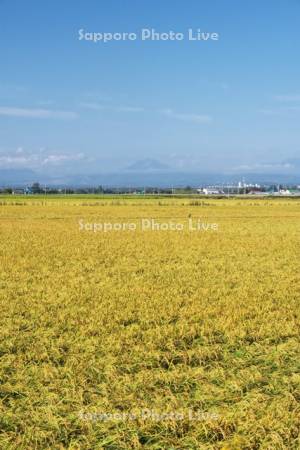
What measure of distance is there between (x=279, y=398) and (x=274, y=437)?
775 mm

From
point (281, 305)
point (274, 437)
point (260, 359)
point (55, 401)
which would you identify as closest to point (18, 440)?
point (55, 401)

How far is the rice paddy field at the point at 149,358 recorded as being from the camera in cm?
417

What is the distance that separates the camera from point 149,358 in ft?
18.9

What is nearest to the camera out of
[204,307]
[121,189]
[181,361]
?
[181,361]

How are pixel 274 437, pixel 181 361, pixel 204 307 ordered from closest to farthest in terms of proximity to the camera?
pixel 274 437 → pixel 181 361 → pixel 204 307

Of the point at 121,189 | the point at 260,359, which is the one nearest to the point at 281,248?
the point at 260,359

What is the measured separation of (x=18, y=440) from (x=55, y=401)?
69 cm

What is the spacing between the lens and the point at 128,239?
20281mm

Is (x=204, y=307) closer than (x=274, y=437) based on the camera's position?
No

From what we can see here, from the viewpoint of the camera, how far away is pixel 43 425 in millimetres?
4230

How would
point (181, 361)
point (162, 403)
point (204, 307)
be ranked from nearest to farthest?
point (162, 403), point (181, 361), point (204, 307)

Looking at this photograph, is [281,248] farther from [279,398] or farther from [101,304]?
[279,398]

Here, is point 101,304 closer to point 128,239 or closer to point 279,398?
point 279,398

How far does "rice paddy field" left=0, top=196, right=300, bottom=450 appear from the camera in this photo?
4172 millimetres
